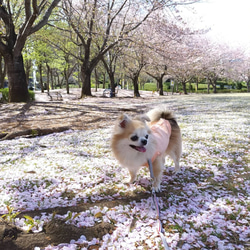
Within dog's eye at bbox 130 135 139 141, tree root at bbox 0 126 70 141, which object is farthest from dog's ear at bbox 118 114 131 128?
tree root at bbox 0 126 70 141

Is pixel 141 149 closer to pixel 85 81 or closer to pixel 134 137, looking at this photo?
pixel 134 137

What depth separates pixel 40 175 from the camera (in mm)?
3857

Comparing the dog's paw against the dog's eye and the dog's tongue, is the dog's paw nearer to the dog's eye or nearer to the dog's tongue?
the dog's tongue

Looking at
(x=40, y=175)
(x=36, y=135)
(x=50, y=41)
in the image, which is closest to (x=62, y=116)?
(x=36, y=135)

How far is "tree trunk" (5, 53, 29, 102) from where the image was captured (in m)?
12.3

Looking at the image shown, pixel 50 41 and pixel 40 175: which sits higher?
pixel 50 41

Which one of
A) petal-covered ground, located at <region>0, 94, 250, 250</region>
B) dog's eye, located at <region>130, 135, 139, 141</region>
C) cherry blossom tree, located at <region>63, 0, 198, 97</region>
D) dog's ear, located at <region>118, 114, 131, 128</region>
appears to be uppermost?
cherry blossom tree, located at <region>63, 0, 198, 97</region>

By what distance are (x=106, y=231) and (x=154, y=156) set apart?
4.12 ft

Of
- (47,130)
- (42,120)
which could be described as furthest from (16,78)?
(47,130)

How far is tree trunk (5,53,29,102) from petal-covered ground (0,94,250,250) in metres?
8.71

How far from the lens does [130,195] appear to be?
320cm

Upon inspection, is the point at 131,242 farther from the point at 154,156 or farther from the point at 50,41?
the point at 50,41

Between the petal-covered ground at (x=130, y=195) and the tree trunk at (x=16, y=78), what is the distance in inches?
343

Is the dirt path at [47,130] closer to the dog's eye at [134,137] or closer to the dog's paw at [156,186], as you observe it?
the dog's paw at [156,186]
